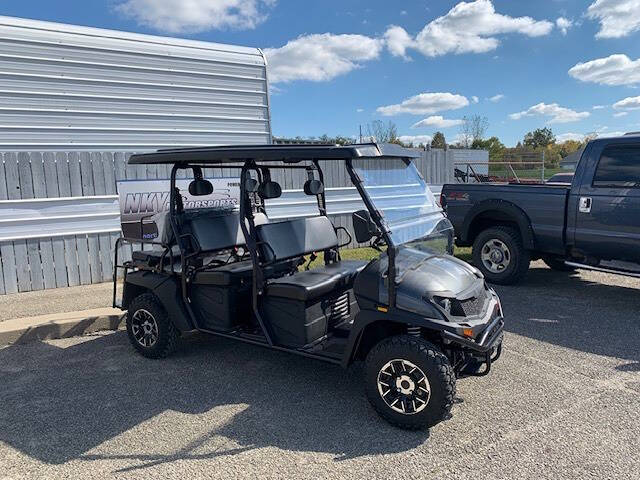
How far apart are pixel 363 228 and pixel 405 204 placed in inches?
26.0

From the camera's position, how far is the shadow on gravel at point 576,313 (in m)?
4.74

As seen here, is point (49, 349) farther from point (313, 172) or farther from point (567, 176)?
point (567, 176)

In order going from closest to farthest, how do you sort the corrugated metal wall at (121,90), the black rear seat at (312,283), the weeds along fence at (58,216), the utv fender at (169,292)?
the black rear seat at (312,283)
the utv fender at (169,292)
the weeds along fence at (58,216)
the corrugated metal wall at (121,90)

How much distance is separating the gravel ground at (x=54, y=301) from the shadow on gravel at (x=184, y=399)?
2.70 feet

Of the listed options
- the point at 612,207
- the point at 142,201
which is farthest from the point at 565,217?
the point at 142,201

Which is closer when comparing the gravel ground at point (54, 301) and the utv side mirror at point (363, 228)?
the utv side mirror at point (363, 228)

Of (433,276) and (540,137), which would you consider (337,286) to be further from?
(540,137)

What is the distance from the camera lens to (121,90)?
7.88 metres

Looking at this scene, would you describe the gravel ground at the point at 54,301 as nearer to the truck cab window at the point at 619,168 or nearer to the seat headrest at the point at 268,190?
the seat headrest at the point at 268,190

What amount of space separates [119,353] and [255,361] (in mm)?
1360

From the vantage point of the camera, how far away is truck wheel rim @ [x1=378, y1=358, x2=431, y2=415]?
3125 mm

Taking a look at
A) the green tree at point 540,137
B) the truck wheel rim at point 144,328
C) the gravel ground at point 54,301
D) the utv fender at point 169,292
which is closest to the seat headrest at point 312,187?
the utv fender at point 169,292

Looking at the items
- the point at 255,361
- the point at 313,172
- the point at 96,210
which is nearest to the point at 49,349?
the point at 255,361

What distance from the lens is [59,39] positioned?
24.0ft
